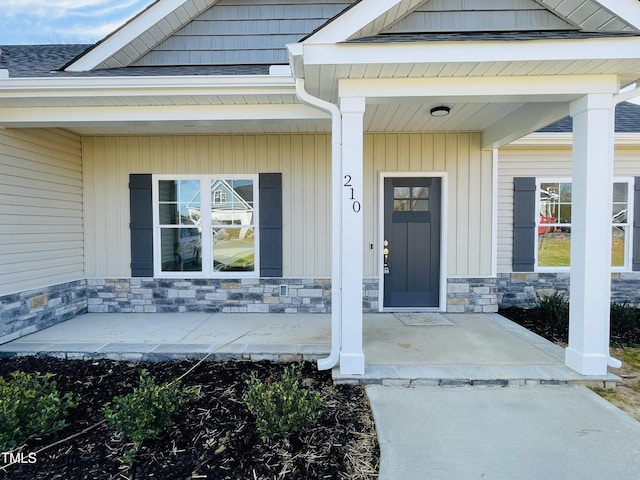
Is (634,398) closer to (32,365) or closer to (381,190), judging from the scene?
(381,190)

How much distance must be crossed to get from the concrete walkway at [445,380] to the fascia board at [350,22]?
9.39 ft

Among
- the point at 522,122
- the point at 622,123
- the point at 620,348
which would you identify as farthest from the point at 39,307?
the point at 622,123

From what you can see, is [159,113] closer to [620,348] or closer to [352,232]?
[352,232]

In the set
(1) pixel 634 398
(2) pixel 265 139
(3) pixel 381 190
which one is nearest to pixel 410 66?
(3) pixel 381 190

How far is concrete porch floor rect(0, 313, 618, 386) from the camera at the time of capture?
3.15 m

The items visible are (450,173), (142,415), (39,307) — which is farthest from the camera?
(450,173)

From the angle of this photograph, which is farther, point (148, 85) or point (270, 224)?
point (270, 224)

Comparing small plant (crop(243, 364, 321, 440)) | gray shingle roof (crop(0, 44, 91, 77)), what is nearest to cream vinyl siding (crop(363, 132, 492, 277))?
small plant (crop(243, 364, 321, 440))

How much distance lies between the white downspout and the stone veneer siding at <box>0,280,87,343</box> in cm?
365

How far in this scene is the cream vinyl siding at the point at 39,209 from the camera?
4.04 meters

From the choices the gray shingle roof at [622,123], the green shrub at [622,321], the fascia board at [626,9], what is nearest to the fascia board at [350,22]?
the fascia board at [626,9]

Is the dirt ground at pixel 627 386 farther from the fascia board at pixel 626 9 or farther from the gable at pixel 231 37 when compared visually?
the gable at pixel 231 37

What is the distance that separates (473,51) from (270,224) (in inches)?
130

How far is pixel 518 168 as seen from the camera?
18.0 ft
